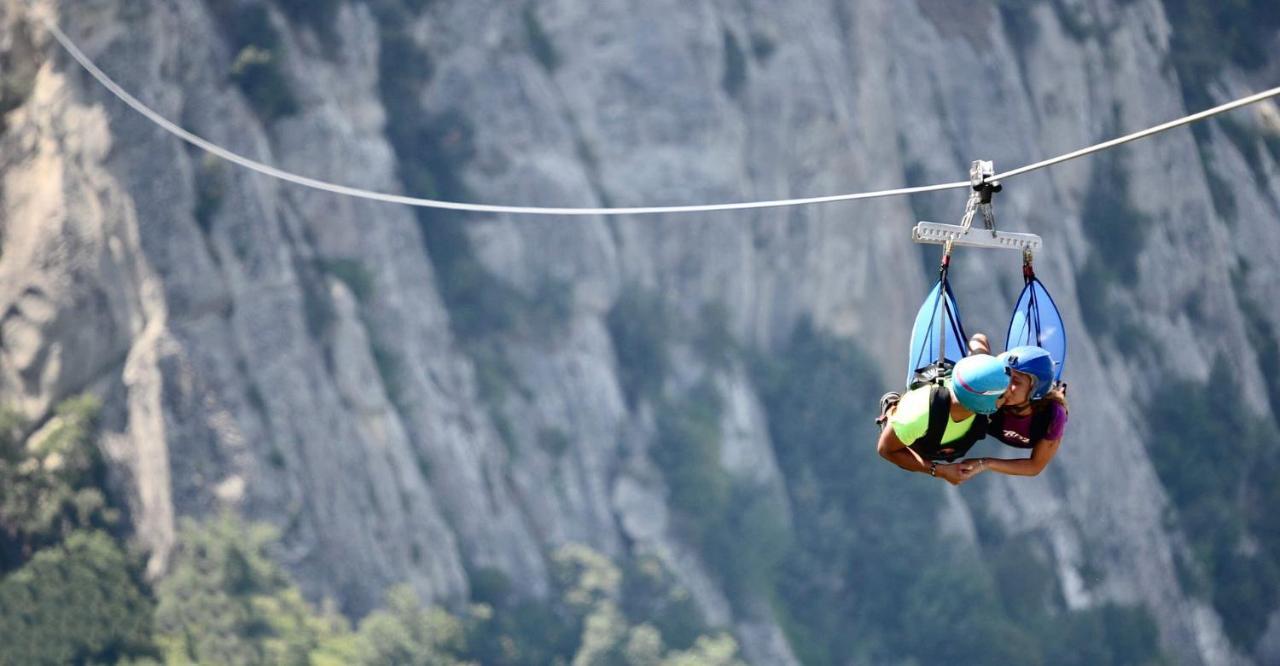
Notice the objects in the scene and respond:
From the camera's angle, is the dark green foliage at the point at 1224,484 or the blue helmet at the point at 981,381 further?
the dark green foliage at the point at 1224,484

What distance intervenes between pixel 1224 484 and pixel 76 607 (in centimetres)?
4316

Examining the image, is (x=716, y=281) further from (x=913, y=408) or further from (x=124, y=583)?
(x=913, y=408)

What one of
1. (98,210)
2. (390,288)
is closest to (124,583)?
(98,210)

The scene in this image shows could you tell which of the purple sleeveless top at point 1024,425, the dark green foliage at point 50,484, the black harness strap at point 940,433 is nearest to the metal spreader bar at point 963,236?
the black harness strap at point 940,433

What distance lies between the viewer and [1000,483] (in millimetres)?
67938

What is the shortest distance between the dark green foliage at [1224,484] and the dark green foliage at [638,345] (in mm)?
19867

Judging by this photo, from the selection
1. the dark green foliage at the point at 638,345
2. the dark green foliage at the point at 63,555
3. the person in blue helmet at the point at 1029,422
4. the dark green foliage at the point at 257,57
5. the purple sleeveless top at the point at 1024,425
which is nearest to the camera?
the person in blue helmet at the point at 1029,422

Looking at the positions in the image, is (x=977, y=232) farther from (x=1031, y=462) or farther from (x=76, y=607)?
(x=76, y=607)

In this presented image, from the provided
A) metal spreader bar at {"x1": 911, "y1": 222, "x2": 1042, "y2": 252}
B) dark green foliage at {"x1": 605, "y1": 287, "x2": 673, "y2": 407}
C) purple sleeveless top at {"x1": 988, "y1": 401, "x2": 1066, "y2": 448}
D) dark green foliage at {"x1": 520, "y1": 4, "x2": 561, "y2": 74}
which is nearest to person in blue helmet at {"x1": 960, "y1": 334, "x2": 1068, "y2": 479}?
purple sleeveless top at {"x1": 988, "y1": 401, "x2": 1066, "y2": 448}

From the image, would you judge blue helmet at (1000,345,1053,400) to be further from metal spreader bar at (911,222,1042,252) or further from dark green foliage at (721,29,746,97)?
dark green foliage at (721,29,746,97)

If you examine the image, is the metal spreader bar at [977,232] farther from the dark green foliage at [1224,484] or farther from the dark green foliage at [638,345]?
the dark green foliage at [1224,484]

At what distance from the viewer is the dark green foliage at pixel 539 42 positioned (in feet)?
208

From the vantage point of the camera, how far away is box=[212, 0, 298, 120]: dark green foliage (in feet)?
174

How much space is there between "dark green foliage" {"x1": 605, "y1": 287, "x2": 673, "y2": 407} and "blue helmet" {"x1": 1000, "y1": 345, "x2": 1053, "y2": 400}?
4646cm
